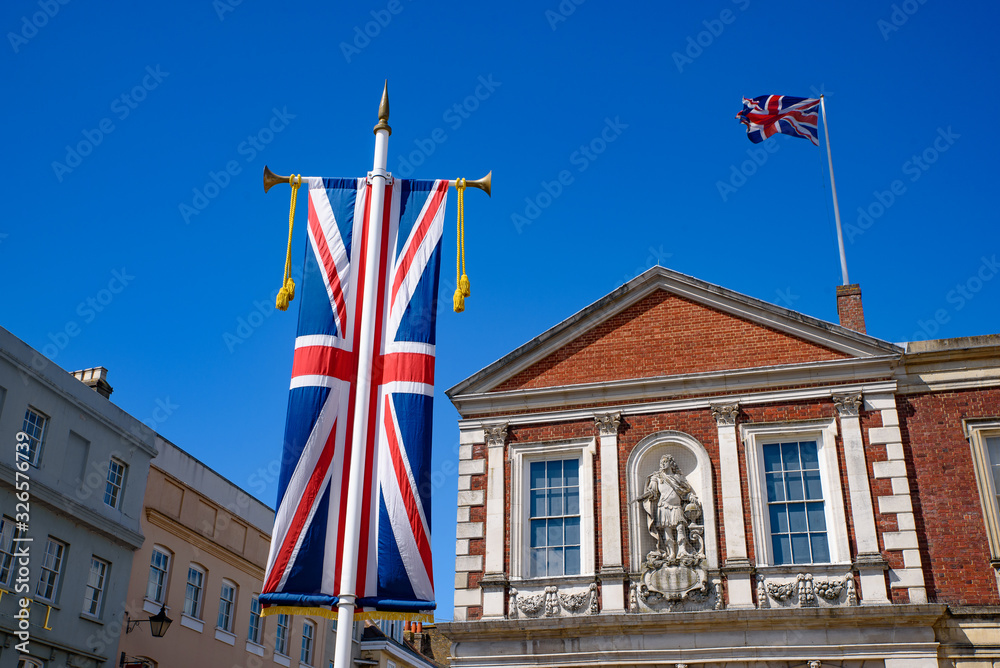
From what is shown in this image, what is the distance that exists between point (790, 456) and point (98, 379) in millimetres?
17954

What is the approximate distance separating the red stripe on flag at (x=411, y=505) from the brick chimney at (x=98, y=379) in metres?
17.4

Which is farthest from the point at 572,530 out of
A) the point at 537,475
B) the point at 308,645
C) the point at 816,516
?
the point at 308,645

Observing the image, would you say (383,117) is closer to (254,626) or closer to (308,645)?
(254,626)

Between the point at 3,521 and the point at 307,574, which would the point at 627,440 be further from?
the point at 3,521

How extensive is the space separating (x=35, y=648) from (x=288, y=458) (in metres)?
13.9

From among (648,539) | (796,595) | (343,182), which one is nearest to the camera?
(343,182)

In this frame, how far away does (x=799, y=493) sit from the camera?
1572cm

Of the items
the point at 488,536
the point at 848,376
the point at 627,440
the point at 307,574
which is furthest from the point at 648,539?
the point at 307,574

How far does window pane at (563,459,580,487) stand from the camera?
16.9 meters

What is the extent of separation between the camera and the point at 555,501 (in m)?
16.8

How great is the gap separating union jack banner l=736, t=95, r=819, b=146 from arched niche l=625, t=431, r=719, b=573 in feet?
24.3

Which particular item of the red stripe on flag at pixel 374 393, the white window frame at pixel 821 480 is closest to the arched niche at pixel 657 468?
the white window frame at pixel 821 480

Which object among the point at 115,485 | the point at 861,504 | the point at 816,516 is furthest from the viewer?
the point at 115,485

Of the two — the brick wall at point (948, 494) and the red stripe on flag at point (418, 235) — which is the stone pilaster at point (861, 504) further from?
the red stripe on flag at point (418, 235)
